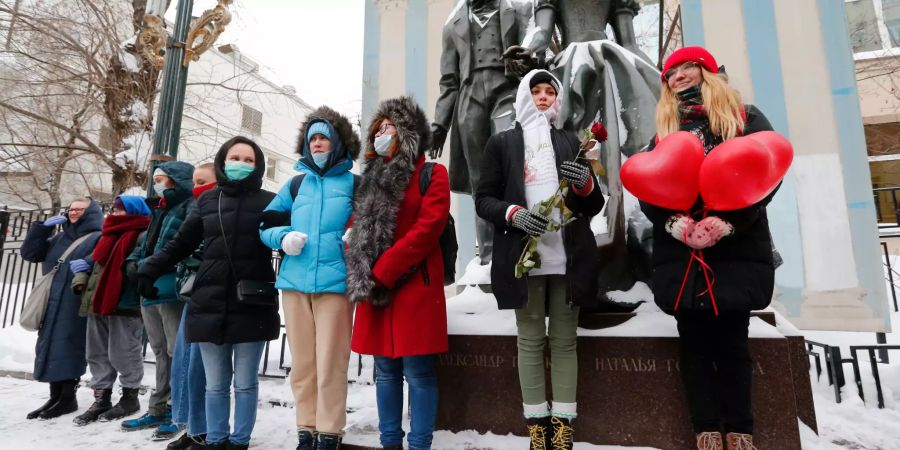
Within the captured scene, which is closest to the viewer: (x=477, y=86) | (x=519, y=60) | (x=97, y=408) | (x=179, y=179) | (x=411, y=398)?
(x=411, y=398)

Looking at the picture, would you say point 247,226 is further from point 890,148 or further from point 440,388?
point 890,148

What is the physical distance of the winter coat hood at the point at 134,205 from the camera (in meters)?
4.41

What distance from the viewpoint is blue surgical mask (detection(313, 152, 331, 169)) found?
→ 2.97m

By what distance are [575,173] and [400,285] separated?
3.56 ft

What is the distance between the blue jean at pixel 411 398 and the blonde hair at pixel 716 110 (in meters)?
1.72

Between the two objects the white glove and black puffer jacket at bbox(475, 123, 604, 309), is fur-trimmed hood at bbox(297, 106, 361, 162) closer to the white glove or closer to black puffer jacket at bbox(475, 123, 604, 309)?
the white glove

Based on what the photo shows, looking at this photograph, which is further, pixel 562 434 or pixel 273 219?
pixel 273 219

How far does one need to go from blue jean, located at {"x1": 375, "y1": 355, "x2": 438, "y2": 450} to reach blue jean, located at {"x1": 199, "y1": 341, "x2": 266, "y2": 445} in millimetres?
839

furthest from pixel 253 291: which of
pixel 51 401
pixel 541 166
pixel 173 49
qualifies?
pixel 173 49

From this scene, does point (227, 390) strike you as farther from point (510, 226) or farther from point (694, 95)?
point (694, 95)

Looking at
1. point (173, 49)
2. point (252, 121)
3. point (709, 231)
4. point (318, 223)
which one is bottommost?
point (709, 231)

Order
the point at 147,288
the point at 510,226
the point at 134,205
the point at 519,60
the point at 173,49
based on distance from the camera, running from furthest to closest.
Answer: the point at 173,49
the point at 134,205
the point at 147,288
the point at 519,60
the point at 510,226

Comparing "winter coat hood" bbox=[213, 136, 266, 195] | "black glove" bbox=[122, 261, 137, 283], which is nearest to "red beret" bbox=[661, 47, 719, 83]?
"winter coat hood" bbox=[213, 136, 266, 195]

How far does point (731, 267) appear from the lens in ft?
7.02
